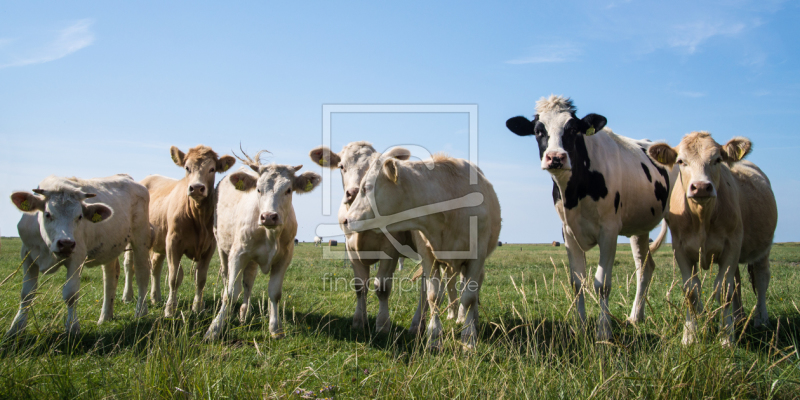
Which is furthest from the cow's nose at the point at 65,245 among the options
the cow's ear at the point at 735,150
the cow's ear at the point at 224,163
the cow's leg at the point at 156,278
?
the cow's ear at the point at 735,150

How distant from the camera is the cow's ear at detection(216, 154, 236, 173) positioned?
30.1ft

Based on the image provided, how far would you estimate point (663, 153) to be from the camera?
6641 millimetres

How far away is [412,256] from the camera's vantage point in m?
7.50

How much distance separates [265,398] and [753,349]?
533cm

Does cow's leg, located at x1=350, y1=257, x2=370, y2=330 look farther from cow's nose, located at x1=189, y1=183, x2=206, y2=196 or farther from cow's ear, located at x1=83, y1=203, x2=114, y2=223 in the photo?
cow's ear, located at x1=83, y1=203, x2=114, y2=223

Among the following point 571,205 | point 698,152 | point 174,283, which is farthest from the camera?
point 174,283

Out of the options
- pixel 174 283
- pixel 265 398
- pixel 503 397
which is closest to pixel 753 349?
pixel 503 397

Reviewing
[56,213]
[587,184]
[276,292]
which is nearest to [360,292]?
[276,292]

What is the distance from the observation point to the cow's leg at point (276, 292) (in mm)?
6496

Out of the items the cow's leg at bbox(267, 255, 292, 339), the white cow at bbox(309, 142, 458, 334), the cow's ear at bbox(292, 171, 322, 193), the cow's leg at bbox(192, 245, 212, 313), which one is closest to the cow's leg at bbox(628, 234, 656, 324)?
the white cow at bbox(309, 142, 458, 334)

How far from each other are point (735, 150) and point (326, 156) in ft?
18.5

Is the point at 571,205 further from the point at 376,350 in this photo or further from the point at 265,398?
the point at 265,398

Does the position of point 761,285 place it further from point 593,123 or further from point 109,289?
point 109,289

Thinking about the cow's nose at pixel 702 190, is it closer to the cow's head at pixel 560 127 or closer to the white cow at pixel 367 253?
the cow's head at pixel 560 127
